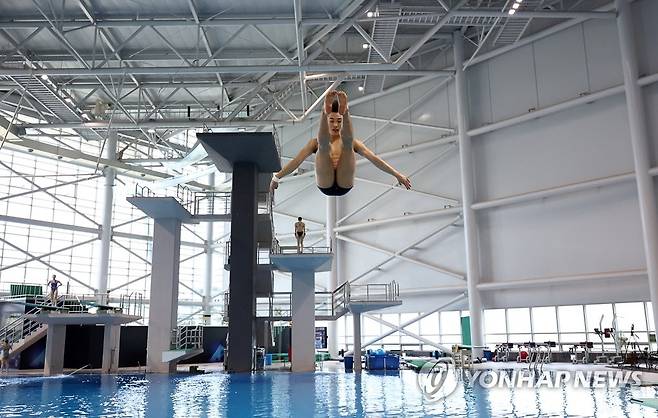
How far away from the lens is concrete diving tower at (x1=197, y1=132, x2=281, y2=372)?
21.8m

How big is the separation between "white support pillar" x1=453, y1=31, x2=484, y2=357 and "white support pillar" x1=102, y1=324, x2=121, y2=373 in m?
17.9

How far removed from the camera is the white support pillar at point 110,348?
24.5 metres

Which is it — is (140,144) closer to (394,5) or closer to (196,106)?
(196,106)

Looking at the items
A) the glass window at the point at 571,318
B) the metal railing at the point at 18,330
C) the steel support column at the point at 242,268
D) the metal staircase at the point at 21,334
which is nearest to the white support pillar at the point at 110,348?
the metal staircase at the point at 21,334

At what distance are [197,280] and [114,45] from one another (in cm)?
2200

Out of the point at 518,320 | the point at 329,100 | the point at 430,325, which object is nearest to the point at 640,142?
the point at 518,320

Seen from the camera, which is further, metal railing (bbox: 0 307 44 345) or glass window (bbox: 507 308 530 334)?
glass window (bbox: 507 308 530 334)

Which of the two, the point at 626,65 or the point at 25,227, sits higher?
the point at 626,65

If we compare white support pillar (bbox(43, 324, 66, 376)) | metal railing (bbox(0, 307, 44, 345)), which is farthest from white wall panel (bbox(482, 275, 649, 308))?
metal railing (bbox(0, 307, 44, 345))

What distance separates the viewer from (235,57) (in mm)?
27078

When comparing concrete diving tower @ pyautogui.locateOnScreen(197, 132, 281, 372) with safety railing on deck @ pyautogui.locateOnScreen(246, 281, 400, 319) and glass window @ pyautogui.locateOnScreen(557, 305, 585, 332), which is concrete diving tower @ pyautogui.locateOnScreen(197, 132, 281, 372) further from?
glass window @ pyautogui.locateOnScreen(557, 305, 585, 332)

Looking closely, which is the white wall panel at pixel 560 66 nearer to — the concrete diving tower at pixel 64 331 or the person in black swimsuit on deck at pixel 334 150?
the person in black swimsuit on deck at pixel 334 150

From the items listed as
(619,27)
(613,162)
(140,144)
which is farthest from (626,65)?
(140,144)

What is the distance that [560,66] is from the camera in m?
28.3
